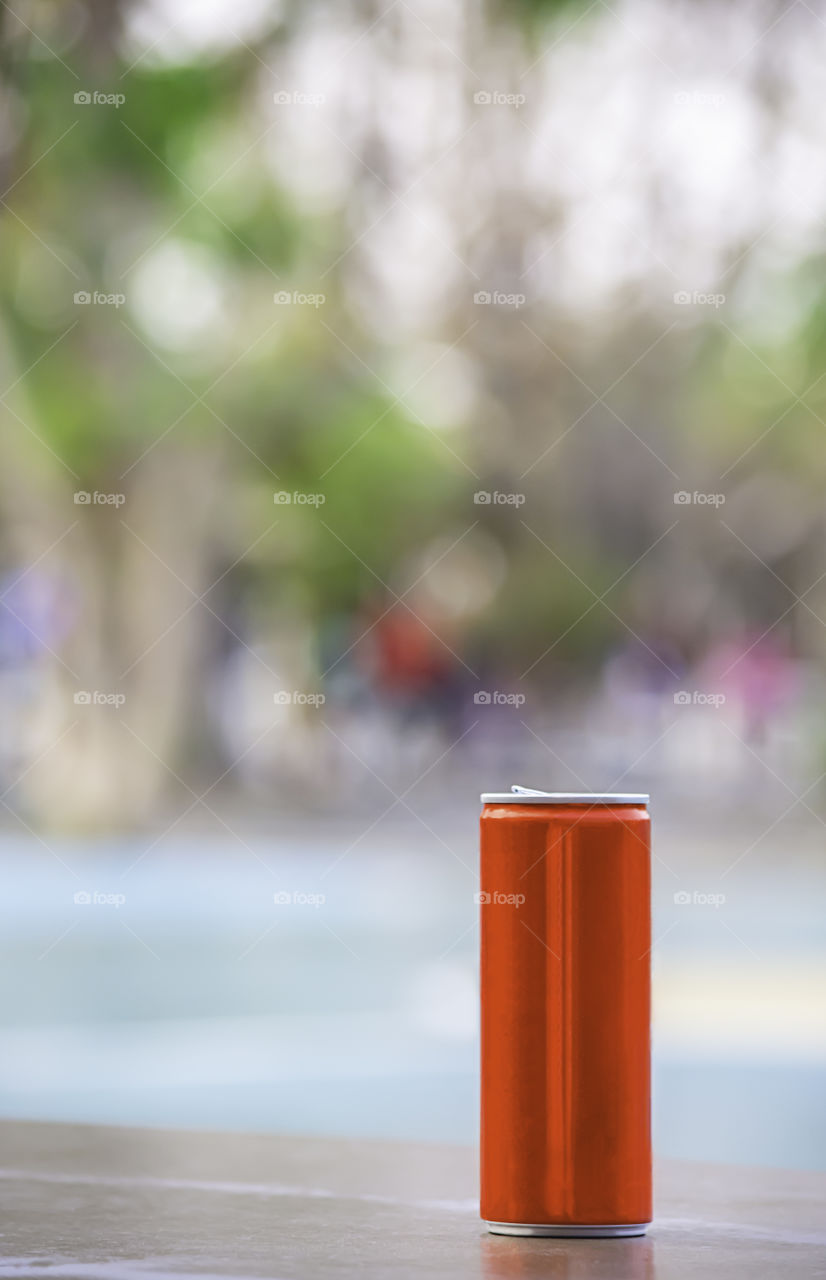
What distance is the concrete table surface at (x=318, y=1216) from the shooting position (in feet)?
6.41

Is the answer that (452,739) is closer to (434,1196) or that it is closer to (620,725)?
(620,725)

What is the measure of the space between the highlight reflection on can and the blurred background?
349 centimetres

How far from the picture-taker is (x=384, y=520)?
58.9 feet

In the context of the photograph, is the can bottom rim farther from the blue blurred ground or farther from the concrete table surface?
the blue blurred ground

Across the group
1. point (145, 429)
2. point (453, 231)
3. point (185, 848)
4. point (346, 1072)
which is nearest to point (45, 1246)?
point (346, 1072)

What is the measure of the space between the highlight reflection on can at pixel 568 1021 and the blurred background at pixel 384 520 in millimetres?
3494

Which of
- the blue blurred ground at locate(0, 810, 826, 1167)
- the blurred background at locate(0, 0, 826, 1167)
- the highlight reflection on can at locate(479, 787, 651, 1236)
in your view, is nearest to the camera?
the highlight reflection on can at locate(479, 787, 651, 1236)

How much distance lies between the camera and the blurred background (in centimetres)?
821

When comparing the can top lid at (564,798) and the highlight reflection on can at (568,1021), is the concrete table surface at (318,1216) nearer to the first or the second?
the highlight reflection on can at (568,1021)

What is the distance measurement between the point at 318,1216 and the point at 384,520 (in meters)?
15.8

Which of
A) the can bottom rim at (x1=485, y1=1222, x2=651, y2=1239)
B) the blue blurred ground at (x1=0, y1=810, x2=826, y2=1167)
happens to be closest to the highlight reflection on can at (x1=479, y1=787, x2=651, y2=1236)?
the can bottom rim at (x1=485, y1=1222, x2=651, y2=1239)

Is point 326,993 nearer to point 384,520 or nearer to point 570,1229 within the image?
point 570,1229

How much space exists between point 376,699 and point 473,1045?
443 inches

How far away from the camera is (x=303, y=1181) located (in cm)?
248
